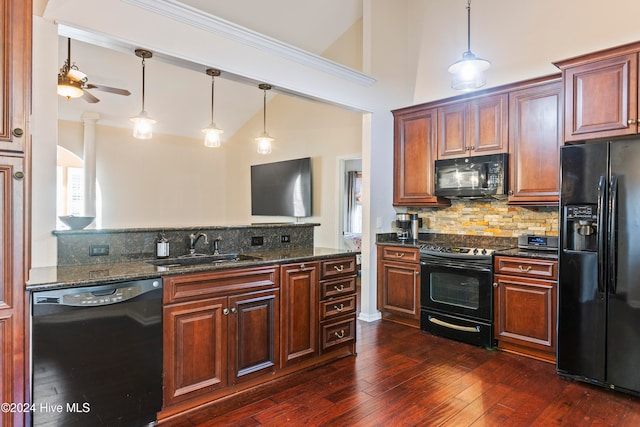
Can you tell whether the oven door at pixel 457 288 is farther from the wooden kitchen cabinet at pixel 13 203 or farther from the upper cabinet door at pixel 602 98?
the wooden kitchen cabinet at pixel 13 203

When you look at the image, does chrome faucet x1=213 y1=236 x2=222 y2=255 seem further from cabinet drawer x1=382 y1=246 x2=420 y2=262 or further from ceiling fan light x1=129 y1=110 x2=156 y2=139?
cabinet drawer x1=382 y1=246 x2=420 y2=262

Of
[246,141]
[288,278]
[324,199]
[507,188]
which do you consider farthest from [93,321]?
[246,141]

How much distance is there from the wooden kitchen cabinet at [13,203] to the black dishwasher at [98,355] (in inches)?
2.4

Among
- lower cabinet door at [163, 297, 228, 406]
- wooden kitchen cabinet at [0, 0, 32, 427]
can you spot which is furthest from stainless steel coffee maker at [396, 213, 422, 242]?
wooden kitchen cabinet at [0, 0, 32, 427]

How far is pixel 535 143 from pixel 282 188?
4.01 m

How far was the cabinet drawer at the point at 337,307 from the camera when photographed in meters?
2.92

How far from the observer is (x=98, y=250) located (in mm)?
2400

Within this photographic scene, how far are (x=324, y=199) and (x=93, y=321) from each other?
13.8ft

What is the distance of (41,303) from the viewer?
175 cm

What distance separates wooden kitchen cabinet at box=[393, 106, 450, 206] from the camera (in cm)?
412

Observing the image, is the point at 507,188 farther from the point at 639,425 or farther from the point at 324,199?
the point at 324,199

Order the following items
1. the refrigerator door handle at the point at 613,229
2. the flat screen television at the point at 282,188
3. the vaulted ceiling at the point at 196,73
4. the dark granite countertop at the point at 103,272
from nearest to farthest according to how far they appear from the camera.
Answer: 1. the dark granite countertop at the point at 103,272
2. the refrigerator door handle at the point at 613,229
3. the vaulted ceiling at the point at 196,73
4. the flat screen television at the point at 282,188

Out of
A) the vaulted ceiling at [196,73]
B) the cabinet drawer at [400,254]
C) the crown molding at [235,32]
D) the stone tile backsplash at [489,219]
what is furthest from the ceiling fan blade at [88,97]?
the stone tile backsplash at [489,219]

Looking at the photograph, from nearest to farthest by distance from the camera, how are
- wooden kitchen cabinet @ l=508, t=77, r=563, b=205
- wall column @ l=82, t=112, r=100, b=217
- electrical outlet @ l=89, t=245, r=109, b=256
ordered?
electrical outlet @ l=89, t=245, r=109, b=256 → wooden kitchen cabinet @ l=508, t=77, r=563, b=205 → wall column @ l=82, t=112, r=100, b=217
